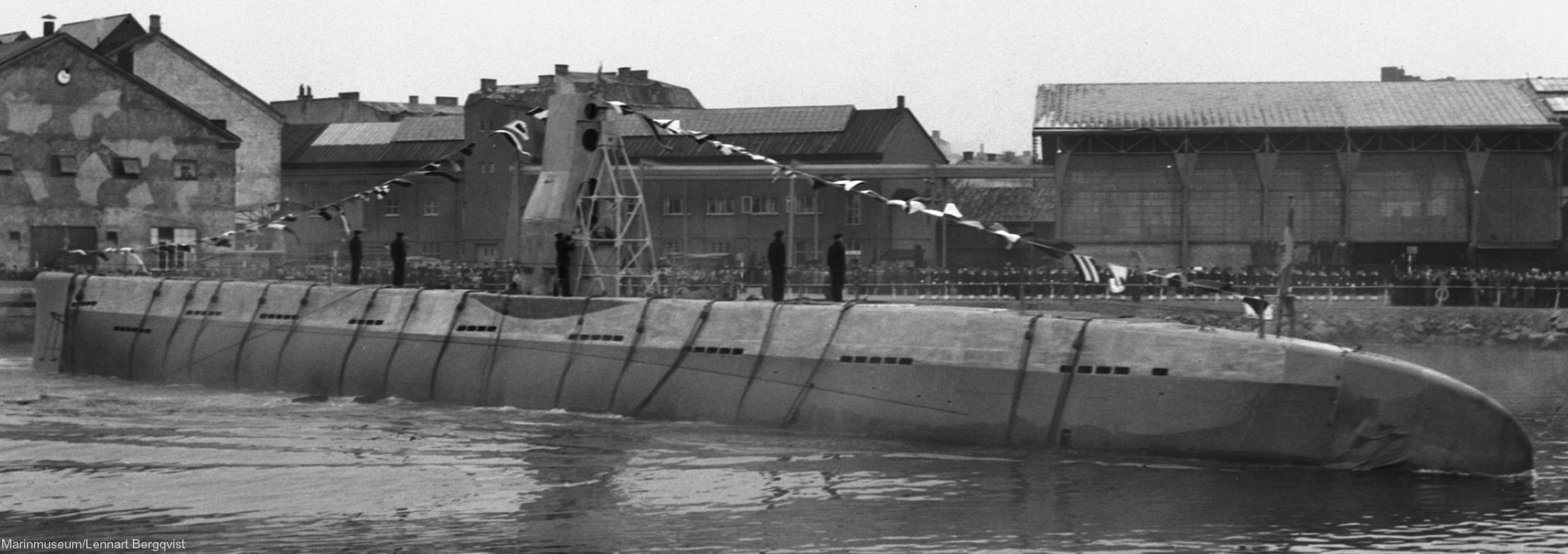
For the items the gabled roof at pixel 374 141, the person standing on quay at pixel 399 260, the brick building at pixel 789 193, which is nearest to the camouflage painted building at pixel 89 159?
the brick building at pixel 789 193

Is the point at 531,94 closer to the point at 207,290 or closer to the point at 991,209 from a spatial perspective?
the point at 991,209

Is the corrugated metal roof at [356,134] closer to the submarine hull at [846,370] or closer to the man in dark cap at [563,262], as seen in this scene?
the submarine hull at [846,370]

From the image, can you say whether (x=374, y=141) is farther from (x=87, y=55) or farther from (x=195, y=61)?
(x=87, y=55)

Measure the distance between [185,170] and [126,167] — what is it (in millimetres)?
2736

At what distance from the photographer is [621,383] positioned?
97.6ft

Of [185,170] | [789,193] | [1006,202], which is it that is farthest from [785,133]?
[185,170]

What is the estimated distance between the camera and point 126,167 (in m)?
69.0

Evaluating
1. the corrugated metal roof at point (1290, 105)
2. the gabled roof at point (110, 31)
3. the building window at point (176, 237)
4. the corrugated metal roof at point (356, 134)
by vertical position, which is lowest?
the building window at point (176, 237)

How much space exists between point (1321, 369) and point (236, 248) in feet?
169

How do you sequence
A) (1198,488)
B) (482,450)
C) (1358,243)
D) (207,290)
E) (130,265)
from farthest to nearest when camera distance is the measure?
(1358,243), (130,265), (207,290), (482,450), (1198,488)

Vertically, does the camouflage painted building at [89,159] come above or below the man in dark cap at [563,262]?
above

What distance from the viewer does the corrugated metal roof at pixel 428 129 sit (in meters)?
101

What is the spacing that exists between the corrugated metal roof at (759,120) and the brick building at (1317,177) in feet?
71.1

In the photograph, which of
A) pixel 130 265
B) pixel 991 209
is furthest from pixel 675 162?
pixel 130 265
